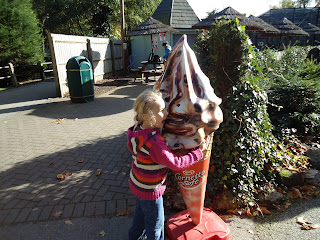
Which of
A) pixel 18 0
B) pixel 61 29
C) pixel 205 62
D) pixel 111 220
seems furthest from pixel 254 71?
pixel 61 29

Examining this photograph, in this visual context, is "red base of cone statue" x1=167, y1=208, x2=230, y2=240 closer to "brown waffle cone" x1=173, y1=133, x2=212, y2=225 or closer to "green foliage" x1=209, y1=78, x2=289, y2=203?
"brown waffle cone" x1=173, y1=133, x2=212, y2=225

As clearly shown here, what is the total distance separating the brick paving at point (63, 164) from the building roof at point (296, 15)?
2847cm

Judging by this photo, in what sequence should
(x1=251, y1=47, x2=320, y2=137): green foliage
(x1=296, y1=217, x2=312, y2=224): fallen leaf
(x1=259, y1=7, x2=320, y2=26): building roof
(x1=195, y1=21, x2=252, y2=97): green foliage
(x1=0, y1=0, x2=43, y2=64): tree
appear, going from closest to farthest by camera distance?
(x1=195, y1=21, x2=252, y2=97): green foliage < (x1=296, y1=217, x2=312, y2=224): fallen leaf < (x1=251, y1=47, x2=320, y2=137): green foliage < (x1=0, y1=0, x2=43, y2=64): tree < (x1=259, y1=7, x2=320, y2=26): building roof

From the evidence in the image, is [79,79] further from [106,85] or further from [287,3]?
[287,3]

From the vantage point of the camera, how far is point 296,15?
95.2ft

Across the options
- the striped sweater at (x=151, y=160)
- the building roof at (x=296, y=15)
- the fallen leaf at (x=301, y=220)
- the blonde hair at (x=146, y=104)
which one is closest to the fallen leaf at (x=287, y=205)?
the fallen leaf at (x=301, y=220)

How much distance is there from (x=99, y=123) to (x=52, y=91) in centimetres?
565

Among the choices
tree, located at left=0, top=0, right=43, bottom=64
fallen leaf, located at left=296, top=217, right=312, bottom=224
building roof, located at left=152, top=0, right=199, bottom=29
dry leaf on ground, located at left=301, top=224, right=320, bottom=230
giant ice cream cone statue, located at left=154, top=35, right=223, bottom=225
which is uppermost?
building roof, located at left=152, top=0, right=199, bottom=29

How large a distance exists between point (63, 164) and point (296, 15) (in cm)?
3371

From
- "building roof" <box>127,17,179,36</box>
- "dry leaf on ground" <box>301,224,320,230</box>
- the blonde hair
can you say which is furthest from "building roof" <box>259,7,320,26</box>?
the blonde hair

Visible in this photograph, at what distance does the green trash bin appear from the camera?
798 cm

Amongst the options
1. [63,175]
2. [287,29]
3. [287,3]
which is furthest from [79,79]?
[287,3]

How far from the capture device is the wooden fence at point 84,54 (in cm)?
912

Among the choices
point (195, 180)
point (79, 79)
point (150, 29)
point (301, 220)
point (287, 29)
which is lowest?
point (301, 220)
